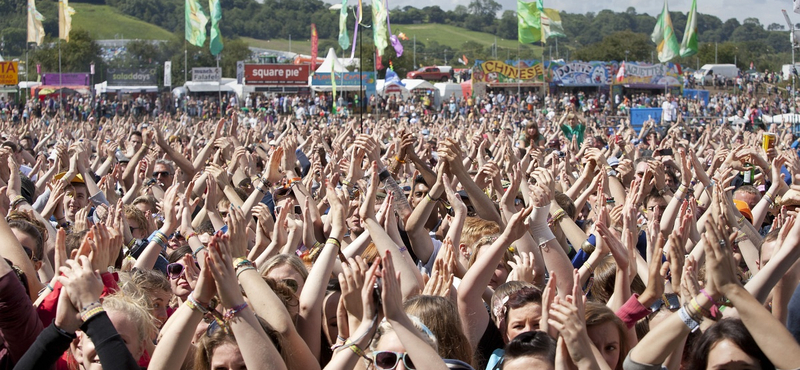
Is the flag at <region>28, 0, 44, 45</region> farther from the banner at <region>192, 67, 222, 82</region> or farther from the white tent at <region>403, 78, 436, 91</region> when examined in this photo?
the white tent at <region>403, 78, 436, 91</region>

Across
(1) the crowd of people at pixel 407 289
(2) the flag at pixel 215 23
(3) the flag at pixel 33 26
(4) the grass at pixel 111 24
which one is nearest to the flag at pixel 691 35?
(2) the flag at pixel 215 23

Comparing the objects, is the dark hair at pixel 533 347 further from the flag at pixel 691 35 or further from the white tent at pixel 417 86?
the white tent at pixel 417 86

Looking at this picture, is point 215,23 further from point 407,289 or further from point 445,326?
point 445,326

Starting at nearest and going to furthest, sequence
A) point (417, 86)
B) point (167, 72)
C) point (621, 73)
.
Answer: point (621, 73) → point (417, 86) → point (167, 72)

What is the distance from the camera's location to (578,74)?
52688 mm

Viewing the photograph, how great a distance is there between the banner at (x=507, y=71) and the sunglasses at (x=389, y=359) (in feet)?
149

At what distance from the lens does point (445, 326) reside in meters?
3.62

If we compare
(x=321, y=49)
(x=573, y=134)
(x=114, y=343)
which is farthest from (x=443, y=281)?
(x=321, y=49)

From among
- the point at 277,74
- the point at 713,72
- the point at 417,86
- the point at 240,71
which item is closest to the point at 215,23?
the point at 240,71

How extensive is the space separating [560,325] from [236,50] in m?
93.2

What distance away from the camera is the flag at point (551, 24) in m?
25.4

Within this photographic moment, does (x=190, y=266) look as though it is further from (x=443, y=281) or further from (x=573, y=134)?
(x=573, y=134)

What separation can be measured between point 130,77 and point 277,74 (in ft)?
49.1

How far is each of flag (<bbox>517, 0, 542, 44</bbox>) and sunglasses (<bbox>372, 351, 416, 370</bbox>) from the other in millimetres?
23115
